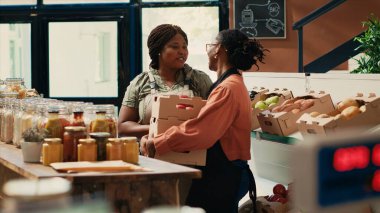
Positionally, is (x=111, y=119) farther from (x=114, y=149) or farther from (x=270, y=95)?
(x=270, y=95)

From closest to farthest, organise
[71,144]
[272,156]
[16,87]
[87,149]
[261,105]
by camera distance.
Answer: [87,149], [71,144], [272,156], [261,105], [16,87]


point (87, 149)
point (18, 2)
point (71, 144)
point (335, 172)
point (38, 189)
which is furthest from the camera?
point (18, 2)

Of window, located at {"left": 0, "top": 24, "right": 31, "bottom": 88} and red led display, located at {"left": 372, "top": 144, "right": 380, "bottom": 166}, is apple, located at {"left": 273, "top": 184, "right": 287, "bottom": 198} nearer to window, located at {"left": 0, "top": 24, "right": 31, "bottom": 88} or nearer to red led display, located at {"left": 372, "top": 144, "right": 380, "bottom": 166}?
red led display, located at {"left": 372, "top": 144, "right": 380, "bottom": 166}

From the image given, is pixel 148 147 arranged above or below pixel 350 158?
below

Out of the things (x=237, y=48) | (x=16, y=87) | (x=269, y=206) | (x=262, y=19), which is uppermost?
(x=262, y=19)

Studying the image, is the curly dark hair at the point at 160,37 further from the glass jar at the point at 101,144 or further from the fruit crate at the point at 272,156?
the glass jar at the point at 101,144

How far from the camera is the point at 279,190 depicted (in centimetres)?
445

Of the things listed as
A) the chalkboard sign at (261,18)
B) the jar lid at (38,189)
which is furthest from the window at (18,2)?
the jar lid at (38,189)

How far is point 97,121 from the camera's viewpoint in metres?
3.37

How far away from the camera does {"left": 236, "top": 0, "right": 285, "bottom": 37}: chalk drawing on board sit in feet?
29.5

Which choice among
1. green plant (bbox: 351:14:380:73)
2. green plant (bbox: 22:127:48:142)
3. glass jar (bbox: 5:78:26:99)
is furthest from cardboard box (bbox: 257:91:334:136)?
green plant (bbox: 351:14:380:73)

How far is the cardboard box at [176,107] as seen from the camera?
389 cm

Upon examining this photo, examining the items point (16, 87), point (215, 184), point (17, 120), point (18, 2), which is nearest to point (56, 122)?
point (17, 120)

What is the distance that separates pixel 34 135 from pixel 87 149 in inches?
13.8
